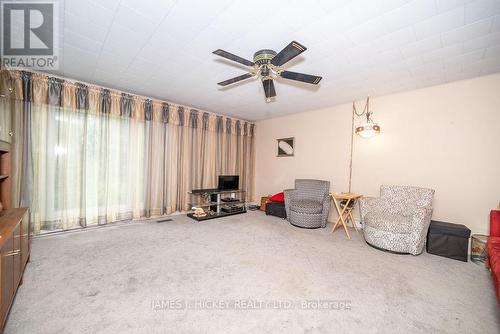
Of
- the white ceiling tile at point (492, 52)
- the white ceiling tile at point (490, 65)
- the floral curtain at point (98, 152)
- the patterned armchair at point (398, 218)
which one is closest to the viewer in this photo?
the white ceiling tile at point (492, 52)

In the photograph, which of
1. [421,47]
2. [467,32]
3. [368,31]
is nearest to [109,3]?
[368,31]

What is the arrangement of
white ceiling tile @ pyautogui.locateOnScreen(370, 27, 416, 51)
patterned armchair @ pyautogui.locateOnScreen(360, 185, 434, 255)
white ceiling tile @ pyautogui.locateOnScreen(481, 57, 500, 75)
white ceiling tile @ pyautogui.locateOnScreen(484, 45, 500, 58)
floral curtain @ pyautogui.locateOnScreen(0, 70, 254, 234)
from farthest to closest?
floral curtain @ pyautogui.locateOnScreen(0, 70, 254, 234) < patterned armchair @ pyautogui.locateOnScreen(360, 185, 434, 255) < white ceiling tile @ pyautogui.locateOnScreen(481, 57, 500, 75) < white ceiling tile @ pyautogui.locateOnScreen(484, 45, 500, 58) < white ceiling tile @ pyautogui.locateOnScreen(370, 27, 416, 51)

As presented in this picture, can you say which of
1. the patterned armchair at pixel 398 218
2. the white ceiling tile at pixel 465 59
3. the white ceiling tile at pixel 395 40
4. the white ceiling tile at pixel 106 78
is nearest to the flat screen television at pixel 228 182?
the white ceiling tile at pixel 106 78

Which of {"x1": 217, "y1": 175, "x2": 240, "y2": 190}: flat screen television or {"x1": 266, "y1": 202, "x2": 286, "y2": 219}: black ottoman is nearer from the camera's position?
{"x1": 266, "y1": 202, "x2": 286, "y2": 219}: black ottoman

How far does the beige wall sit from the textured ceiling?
323 mm

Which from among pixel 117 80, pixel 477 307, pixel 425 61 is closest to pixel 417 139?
pixel 425 61

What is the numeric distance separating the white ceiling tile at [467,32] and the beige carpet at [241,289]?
2.54 metres

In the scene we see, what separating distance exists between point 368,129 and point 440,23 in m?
1.99

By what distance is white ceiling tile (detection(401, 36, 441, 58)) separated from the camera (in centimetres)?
216

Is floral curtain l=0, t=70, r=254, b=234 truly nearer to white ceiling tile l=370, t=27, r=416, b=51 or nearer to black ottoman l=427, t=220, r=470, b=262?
white ceiling tile l=370, t=27, r=416, b=51

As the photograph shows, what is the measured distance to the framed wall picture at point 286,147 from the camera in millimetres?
5309

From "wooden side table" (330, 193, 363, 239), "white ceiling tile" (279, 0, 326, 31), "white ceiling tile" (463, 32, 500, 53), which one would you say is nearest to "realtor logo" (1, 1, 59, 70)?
"white ceiling tile" (279, 0, 326, 31)

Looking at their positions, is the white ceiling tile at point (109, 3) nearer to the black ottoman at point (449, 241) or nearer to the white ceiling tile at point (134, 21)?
the white ceiling tile at point (134, 21)

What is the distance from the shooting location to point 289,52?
1824 mm
